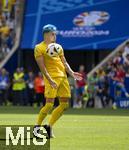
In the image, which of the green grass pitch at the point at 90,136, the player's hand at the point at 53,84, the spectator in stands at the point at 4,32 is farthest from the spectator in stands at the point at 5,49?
the player's hand at the point at 53,84

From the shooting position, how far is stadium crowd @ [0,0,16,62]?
35531 millimetres

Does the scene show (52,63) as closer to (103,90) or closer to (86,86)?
(103,90)

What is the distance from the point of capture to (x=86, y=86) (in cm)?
3216

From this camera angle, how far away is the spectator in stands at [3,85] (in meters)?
33.8

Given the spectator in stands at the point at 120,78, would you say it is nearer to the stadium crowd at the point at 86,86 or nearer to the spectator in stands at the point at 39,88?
the stadium crowd at the point at 86,86

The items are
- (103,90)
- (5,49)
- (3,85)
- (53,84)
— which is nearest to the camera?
(53,84)

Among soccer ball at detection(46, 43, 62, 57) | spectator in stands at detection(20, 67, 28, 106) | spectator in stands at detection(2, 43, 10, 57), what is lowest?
spectator in stands at detection(20, 67, 28, 106)

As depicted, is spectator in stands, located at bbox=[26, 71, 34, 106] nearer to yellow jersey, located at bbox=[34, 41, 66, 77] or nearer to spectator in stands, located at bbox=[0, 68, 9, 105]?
spectator in stands, located at bbox=[0, 68, 9, 105]

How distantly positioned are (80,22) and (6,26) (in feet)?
12.0

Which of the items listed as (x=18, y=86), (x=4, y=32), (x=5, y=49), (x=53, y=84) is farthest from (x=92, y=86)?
(x=53, y=84)

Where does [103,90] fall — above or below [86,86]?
below

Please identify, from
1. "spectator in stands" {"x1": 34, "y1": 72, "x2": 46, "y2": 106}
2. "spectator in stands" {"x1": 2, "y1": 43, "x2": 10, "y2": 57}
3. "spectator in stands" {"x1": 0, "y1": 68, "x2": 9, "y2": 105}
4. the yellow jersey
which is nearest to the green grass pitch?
the yellow jersey

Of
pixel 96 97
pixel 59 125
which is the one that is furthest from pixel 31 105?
pixel 59 125

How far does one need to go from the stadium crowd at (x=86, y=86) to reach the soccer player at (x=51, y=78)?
1642 centimetres
